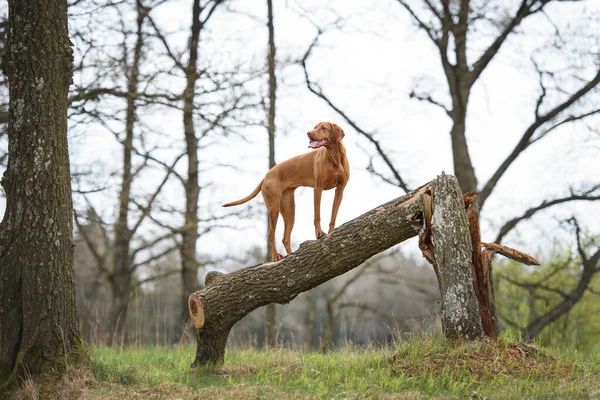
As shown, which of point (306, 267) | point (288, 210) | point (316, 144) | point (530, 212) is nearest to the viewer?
point (316, 144)

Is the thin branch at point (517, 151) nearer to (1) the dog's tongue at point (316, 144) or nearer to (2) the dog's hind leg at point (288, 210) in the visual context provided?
(2) the dog's hind leg at point (288, 210)

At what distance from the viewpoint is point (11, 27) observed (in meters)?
5.72

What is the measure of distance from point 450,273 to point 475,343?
0.64 meters

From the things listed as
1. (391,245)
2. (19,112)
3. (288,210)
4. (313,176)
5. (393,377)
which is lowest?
(393,377)

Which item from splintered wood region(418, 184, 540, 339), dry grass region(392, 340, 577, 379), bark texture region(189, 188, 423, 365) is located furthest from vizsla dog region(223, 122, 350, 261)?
dry grass region(392, 340, 577, 379)

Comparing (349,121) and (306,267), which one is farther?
(349,121)

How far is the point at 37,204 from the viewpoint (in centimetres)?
547

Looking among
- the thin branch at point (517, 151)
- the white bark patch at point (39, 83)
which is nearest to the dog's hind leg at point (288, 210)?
the white bark patch at point (39, 83)

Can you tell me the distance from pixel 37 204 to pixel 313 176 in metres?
2.52

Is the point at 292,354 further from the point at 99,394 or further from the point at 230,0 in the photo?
the point at 230,0

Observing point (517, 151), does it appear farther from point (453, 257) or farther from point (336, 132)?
point (336, 132)

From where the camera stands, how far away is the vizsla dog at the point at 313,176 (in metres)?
5.11

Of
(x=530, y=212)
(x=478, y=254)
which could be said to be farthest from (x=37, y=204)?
(x=530, y=212)

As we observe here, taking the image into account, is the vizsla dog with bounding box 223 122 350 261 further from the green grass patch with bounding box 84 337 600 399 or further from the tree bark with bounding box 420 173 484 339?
the green grass patch with bounding box 84 337 600 399
